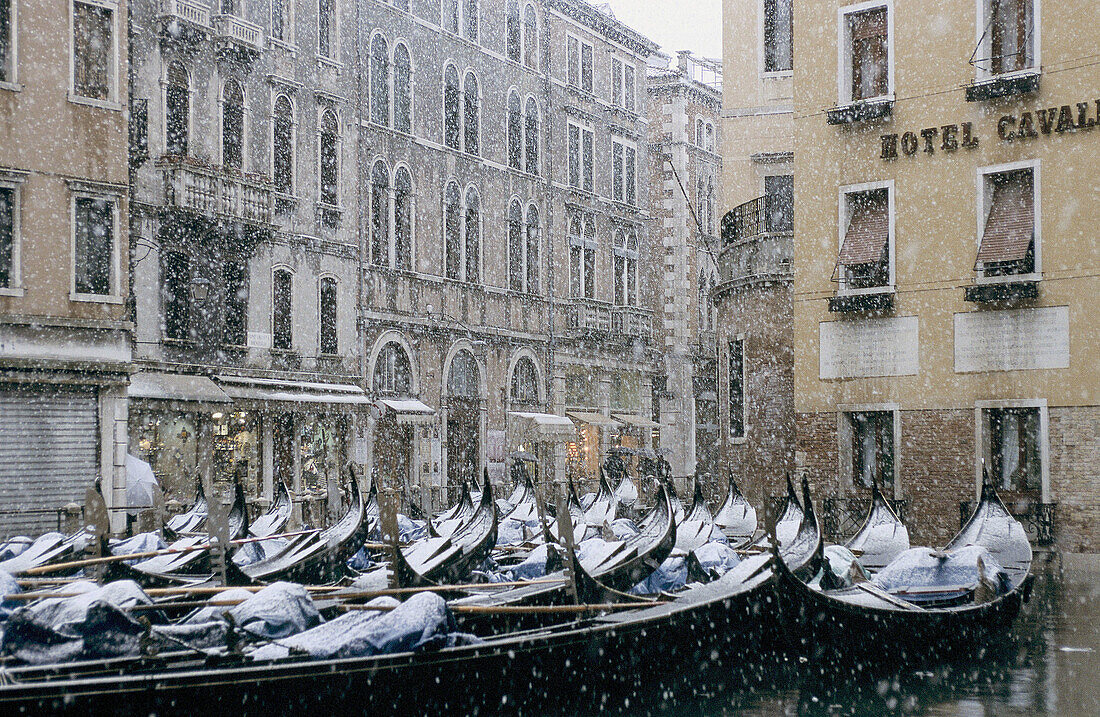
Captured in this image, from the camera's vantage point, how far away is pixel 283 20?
61.6ft

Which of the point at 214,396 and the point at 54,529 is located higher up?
the point at 214,396

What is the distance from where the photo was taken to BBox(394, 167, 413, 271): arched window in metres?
20.8

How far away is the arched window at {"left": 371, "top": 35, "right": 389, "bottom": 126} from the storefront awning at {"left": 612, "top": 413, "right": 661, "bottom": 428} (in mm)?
9174

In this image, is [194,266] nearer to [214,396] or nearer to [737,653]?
[214,396]

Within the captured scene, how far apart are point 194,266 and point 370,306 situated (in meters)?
3.65

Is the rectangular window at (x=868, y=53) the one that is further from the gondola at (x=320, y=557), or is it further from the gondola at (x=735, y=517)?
the gondola at (x=320, y=557)

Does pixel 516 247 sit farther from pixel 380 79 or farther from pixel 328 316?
pixel 328 316

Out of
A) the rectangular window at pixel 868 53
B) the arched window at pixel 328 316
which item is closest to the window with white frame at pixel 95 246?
the arched window at pixel 328 316

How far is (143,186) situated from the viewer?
1627 centimetres

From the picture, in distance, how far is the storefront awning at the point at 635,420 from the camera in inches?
1047

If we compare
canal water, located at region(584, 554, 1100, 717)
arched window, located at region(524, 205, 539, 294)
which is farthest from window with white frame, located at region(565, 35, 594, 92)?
canal water, located at region(584, 554, 1100, 717)

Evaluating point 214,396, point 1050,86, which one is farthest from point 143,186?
point 1050,86

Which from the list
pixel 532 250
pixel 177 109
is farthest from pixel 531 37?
A: pixel 177 109

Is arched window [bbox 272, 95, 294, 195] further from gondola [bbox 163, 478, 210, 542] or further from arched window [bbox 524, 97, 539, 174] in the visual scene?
arched window [bbox 524, 97, 539, 174]
